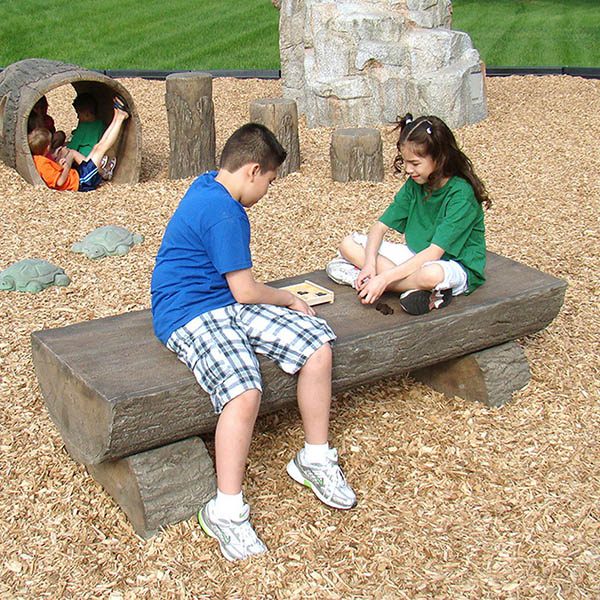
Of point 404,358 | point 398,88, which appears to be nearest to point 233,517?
point 404,358

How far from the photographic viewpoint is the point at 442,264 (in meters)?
3.60

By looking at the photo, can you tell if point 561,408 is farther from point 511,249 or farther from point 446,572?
point 511,249

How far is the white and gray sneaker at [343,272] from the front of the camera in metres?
3.83

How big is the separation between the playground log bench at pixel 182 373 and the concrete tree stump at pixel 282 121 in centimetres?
338

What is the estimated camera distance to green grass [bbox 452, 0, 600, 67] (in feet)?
42.1

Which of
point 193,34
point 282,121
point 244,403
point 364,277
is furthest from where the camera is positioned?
point 193,34

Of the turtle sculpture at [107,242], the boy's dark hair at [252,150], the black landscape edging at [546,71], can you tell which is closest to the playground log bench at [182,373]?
the boy's dark hair at [252,150]

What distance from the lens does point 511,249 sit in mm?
5703

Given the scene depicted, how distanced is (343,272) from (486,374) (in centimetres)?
74

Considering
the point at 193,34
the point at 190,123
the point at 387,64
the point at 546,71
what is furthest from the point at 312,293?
the point at 193,34

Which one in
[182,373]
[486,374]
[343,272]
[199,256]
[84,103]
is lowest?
[486,374]

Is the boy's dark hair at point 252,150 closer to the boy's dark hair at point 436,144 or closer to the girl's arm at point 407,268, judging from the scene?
the boy's dark hair at point 436,144

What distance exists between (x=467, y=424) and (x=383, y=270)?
74 cm

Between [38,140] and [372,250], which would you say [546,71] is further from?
[372,250]
